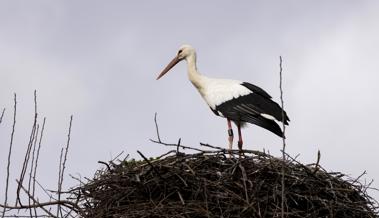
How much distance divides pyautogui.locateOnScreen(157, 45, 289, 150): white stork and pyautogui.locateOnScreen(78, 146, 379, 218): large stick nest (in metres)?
1.83

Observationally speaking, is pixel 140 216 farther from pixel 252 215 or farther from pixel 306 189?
pixel 306 189

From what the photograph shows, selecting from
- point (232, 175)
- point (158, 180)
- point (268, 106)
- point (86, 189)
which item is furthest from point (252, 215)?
point (268, 106)

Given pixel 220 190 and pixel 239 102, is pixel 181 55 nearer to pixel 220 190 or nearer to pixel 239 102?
pixel 239 102

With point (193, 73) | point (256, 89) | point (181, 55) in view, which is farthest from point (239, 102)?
point (181, 55)

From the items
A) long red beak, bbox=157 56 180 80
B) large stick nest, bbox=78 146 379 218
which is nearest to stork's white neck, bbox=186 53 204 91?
long red beak, bbox=157 56 180 80

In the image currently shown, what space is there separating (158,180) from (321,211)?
4.24ft

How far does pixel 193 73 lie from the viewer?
29.0 feet

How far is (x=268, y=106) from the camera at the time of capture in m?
7.83

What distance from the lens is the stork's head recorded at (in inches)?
352

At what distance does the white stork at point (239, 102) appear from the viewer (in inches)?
304

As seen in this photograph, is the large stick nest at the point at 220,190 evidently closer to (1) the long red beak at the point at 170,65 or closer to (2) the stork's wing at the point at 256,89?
(2) the stork's wing at the point at 256,89

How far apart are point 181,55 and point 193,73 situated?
1.17ft

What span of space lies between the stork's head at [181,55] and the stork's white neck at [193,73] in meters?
0.03

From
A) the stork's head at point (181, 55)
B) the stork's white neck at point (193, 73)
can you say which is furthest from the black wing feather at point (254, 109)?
the stork's head at point (181, 55)
